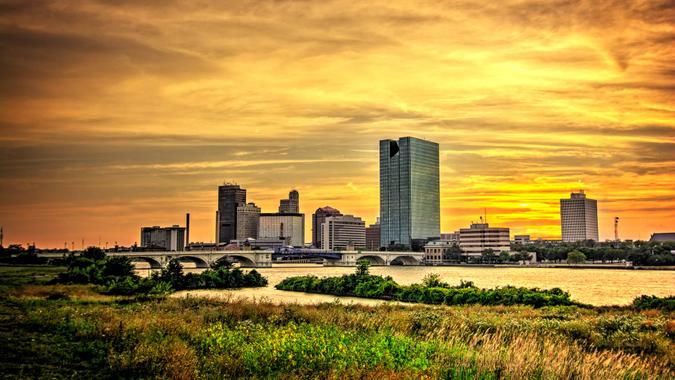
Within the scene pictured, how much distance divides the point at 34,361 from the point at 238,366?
22.5ft

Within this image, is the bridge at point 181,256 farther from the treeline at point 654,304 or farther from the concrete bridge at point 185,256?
the treeline at point 654,304

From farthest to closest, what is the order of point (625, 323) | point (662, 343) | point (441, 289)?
point (441, 289), point (625, 323), point (662, 343)

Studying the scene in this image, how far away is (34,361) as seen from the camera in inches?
739

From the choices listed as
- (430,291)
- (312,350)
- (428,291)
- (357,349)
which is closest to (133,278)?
(428,291)

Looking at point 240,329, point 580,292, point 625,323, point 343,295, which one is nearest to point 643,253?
point 580,292

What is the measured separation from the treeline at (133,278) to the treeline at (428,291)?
1079 centimetres

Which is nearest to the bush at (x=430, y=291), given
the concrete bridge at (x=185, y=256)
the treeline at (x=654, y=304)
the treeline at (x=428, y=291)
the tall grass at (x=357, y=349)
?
the treeline at (x=428, y=291)

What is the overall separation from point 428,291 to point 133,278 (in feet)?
121

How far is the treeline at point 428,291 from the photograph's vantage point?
5569 cm

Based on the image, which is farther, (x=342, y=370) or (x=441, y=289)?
(x=441, y=289)

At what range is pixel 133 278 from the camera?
7181 cm

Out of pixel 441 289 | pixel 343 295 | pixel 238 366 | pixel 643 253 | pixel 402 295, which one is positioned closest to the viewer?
pixel 238 366

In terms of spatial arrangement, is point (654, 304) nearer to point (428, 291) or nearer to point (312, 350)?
point (428, 291)

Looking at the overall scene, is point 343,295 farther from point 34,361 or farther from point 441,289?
point 34,361
